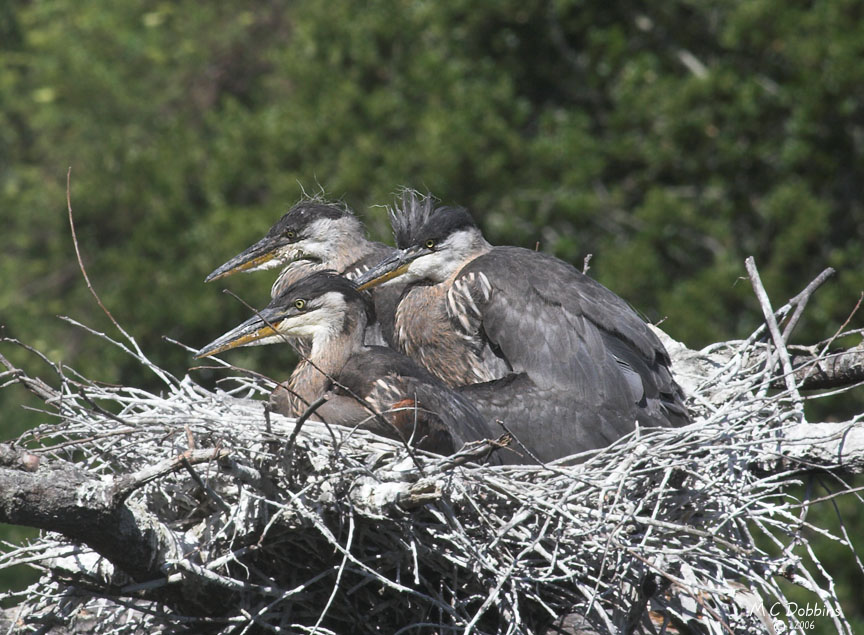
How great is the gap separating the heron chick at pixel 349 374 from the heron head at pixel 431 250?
29 centimetres

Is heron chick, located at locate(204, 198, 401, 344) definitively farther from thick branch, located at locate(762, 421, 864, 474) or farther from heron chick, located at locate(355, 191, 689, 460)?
thick branch, located at locate(762, 421, 864, 474)

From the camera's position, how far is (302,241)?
476 cm

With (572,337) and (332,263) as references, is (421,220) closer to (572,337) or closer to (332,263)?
(332,263)

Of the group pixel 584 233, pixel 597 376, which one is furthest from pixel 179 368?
pixel 597 376

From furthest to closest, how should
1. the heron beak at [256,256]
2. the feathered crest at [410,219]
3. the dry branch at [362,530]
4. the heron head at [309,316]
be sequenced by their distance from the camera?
1. the heron beak at [256,256]
2. the feathered crest at [410,219]
3. the heron head at [309,316]
4. the dry branch at [362,530]

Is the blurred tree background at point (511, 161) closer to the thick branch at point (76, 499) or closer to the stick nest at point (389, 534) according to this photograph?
the stick nest at point (389, 534)

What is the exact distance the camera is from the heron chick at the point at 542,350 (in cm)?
371

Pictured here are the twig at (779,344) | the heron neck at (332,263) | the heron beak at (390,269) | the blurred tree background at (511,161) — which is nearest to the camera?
the twig at (779,344)

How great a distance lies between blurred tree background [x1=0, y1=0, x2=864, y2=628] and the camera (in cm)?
775

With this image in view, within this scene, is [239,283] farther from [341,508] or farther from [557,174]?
[341,508]

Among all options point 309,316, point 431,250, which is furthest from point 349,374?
point 431,250

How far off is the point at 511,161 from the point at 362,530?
5.99m

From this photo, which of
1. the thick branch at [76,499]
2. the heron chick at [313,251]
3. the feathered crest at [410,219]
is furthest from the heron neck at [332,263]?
the thick branch at [76,499]

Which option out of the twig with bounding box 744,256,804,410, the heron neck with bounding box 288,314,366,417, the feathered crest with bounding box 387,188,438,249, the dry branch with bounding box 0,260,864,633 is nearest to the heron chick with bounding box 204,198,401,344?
the feathered crest with bounding box 387,188,438,249
